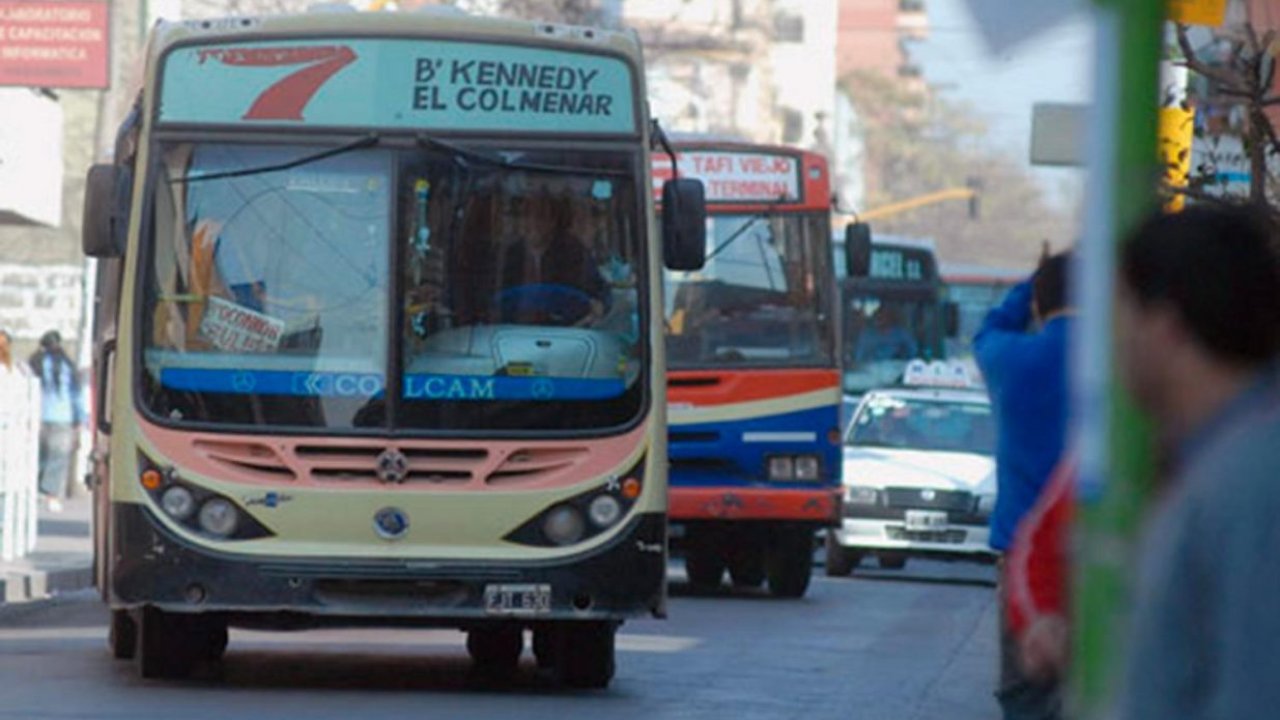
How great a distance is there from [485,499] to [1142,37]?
1013 centimetres

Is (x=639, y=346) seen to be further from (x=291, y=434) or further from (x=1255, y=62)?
(x=1255, y=62)

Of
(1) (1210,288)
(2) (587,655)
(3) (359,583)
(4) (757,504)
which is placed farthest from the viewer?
(4) (757,504)

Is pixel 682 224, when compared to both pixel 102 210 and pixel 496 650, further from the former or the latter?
pixel 496 650

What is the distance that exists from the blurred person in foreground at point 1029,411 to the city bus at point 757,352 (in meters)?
14.9

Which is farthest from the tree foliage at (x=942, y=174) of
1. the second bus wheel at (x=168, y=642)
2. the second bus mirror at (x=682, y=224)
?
the second bus wheel at (x=168, y=642)

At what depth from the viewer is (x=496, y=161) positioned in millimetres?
13711

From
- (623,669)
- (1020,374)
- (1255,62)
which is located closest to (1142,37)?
(1020,374)

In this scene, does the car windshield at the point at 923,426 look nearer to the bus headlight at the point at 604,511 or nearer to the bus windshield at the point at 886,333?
the bus windshield at the point at 886,333

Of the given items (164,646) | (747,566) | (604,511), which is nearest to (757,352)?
(747,566)

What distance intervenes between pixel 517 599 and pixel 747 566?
10.7 metres

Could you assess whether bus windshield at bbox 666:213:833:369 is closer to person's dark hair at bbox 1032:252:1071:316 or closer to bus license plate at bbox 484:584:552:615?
bus license plate at bbox 484:584:552:615

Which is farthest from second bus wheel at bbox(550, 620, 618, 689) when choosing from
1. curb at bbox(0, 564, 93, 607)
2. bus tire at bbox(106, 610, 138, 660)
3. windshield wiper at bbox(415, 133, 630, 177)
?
curb at bbox(0, 564, 93, 607)

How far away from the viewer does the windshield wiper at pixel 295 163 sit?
13586 mm

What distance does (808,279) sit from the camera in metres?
22.5
